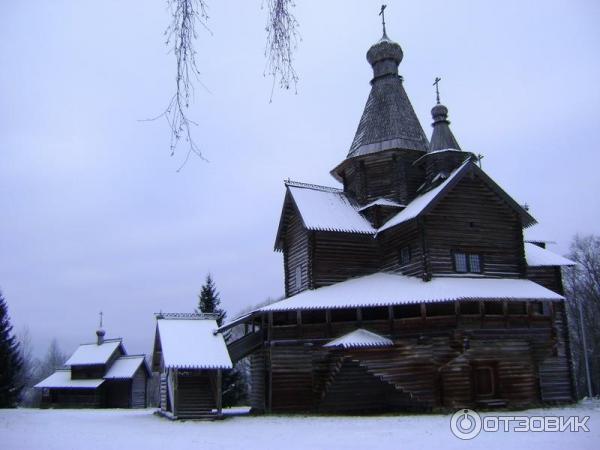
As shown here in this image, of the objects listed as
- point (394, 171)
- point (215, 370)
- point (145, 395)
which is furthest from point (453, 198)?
point (145, 395)

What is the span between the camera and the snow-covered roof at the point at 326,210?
26.2m

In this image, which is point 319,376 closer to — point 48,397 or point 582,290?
point 48,397

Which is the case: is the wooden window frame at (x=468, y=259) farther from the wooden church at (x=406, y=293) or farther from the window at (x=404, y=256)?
the window at (x=404, y=256)

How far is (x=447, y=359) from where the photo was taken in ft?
70.8

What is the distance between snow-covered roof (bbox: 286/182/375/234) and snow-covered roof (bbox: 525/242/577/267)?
7.99m

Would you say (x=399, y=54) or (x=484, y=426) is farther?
(x=399, y=54)

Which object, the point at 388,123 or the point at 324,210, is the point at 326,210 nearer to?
the point at 324,210

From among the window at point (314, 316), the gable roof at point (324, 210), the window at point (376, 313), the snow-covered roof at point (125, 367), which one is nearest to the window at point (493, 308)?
the window at point (376, 313)

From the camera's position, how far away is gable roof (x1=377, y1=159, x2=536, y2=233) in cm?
2381

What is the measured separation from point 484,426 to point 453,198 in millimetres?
10601

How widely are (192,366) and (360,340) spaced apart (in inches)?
257

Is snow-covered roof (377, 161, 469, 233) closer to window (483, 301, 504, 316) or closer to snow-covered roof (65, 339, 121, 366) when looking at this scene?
window (483, 301, 504, 316)

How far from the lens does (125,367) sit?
1843 inches

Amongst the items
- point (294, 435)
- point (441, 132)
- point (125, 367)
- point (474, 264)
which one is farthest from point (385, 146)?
point (125, 367)
